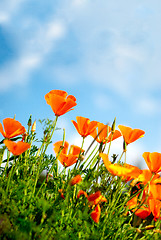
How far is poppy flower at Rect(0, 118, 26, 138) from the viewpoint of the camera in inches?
70.2

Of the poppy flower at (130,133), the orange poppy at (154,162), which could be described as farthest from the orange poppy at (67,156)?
the orange poppy at (154,162)

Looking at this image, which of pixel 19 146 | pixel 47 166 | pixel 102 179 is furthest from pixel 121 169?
pixel 47 166

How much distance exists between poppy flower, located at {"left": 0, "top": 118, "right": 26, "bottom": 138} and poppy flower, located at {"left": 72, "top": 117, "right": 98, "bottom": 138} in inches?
16.4

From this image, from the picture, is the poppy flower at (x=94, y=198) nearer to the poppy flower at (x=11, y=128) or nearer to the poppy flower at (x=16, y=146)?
the poppy flower at (x=16, y=146)

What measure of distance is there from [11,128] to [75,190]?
0.61m

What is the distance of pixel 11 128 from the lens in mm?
1815

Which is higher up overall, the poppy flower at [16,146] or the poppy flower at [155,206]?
the poppy flower at [16,146]

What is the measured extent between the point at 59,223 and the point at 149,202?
739 mm

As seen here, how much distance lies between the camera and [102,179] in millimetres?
1977

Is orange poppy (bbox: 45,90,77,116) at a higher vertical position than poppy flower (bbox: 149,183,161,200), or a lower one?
higher

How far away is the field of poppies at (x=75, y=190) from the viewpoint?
4.72 ft

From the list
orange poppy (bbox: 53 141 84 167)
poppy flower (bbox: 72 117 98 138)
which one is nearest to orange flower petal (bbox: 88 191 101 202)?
orange poppy (bbox: 53 141 84 167)

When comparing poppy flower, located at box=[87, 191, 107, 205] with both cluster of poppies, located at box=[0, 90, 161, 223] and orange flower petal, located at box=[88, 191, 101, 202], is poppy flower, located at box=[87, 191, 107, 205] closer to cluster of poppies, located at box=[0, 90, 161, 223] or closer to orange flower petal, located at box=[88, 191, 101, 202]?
orange flower petal, located at box=[88, 191, 101, 202]

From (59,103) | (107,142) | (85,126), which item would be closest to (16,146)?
(59,103)
